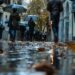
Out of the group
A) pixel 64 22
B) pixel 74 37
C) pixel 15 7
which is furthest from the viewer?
pixel 64 22

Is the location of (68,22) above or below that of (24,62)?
above

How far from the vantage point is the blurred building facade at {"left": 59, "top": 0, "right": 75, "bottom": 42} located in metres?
33.5

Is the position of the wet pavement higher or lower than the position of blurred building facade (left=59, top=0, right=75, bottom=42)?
lower

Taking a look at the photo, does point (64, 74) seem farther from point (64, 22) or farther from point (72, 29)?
point (64, 22)

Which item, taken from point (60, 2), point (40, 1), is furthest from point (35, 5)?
point (60, 2)

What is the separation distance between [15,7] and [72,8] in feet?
43.4

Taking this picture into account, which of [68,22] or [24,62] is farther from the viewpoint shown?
[68,22]

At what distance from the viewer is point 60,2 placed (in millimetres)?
11547

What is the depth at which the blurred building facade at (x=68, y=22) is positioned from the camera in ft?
110

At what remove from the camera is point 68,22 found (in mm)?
36031

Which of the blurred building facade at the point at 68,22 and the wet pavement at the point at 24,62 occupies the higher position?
the blurred building facade at the point at 68,22

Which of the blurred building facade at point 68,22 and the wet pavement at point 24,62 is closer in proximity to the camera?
Result: the wet pavement at point 24,62

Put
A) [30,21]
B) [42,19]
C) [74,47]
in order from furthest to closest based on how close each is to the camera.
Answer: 1. [42,19]
2. [30,21]
3. [74,47]

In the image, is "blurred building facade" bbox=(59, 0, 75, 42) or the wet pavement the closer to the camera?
the wet pavement
